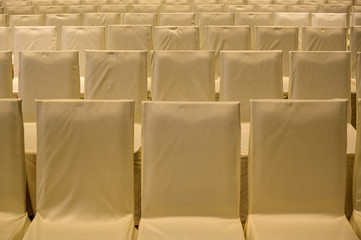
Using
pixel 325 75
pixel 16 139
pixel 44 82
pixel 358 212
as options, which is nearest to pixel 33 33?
pixel 44 82

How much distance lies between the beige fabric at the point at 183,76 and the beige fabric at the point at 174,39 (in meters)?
0.58

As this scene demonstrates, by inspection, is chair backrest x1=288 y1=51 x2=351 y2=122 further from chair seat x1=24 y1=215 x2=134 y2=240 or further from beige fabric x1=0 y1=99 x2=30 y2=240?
beige fabric x1=0 y1=99 x2=30 y2=240

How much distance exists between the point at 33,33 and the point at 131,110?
163 cm

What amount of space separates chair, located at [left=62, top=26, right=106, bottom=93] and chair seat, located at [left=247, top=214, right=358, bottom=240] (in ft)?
5.54

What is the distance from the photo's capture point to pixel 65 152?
132 cm

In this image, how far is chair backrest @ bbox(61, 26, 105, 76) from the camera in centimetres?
265

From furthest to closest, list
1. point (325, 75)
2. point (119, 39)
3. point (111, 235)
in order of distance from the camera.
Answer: point (119, 39) < point (325, 75) < point (111, 235)

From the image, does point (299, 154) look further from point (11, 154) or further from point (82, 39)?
point (82, 39)

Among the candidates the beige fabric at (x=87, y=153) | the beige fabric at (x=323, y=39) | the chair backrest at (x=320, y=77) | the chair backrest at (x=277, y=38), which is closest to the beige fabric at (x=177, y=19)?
the chair backrest at (x=277, y=38)

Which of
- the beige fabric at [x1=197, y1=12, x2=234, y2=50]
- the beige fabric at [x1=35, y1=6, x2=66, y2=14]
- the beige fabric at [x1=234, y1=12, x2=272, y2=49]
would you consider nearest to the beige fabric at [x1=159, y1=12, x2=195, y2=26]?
the beige fabric at [x1=197, y1=12, x2=234, y2=50]

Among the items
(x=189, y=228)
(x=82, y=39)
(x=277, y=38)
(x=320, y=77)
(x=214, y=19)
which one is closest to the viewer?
(x=189, y=228)

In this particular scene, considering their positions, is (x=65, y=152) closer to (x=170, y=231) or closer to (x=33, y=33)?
(x=170, y=231)

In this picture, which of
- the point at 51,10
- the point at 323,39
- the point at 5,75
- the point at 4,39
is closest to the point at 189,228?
the point at 5,75

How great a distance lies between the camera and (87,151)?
4.33ft
